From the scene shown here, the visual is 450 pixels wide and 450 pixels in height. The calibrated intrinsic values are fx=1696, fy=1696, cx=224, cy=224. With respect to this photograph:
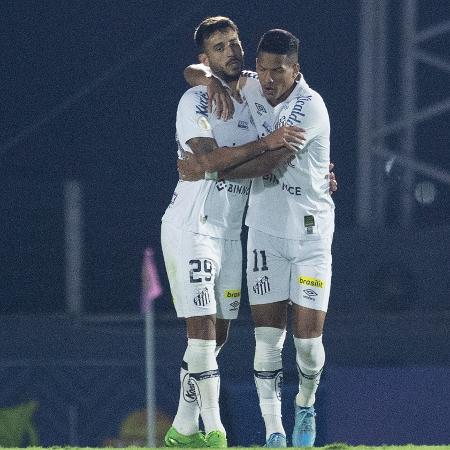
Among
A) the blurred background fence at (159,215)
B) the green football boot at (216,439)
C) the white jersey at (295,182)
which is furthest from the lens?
the blurred background fence at (159,215)

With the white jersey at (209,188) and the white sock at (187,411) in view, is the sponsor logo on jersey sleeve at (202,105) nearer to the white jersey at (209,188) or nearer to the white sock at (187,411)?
the white jersey at (209,188)

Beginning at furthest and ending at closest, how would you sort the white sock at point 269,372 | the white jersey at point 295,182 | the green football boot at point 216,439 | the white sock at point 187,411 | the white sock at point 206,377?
the white sock at point 187,411
the white sock at point 269,372
the white jersey at point 295,182
the white sock at point 206,377
the green football boot at point 216,439

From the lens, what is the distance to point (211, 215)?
8008 millimetres

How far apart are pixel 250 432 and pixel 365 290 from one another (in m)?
2.72

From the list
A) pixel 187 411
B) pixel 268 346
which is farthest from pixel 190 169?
pixel 187 411

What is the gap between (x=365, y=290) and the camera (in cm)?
1220

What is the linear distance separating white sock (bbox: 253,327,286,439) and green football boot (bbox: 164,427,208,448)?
1.08 feet

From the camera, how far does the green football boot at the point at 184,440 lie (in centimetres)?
820

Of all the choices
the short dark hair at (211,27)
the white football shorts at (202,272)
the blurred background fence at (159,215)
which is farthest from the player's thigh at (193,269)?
the blurred background fence at (159,215)

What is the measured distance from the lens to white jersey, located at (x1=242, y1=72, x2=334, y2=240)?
805 cm

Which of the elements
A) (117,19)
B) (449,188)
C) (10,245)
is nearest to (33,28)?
(117,19)

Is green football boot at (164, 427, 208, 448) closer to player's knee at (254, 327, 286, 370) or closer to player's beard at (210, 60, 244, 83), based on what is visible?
player's knee at (254, 327, 286, 370)

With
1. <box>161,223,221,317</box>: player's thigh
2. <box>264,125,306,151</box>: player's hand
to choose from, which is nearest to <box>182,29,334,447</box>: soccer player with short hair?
<box>264,125,306,151</box>: player's hand

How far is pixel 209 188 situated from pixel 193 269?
40 cm
